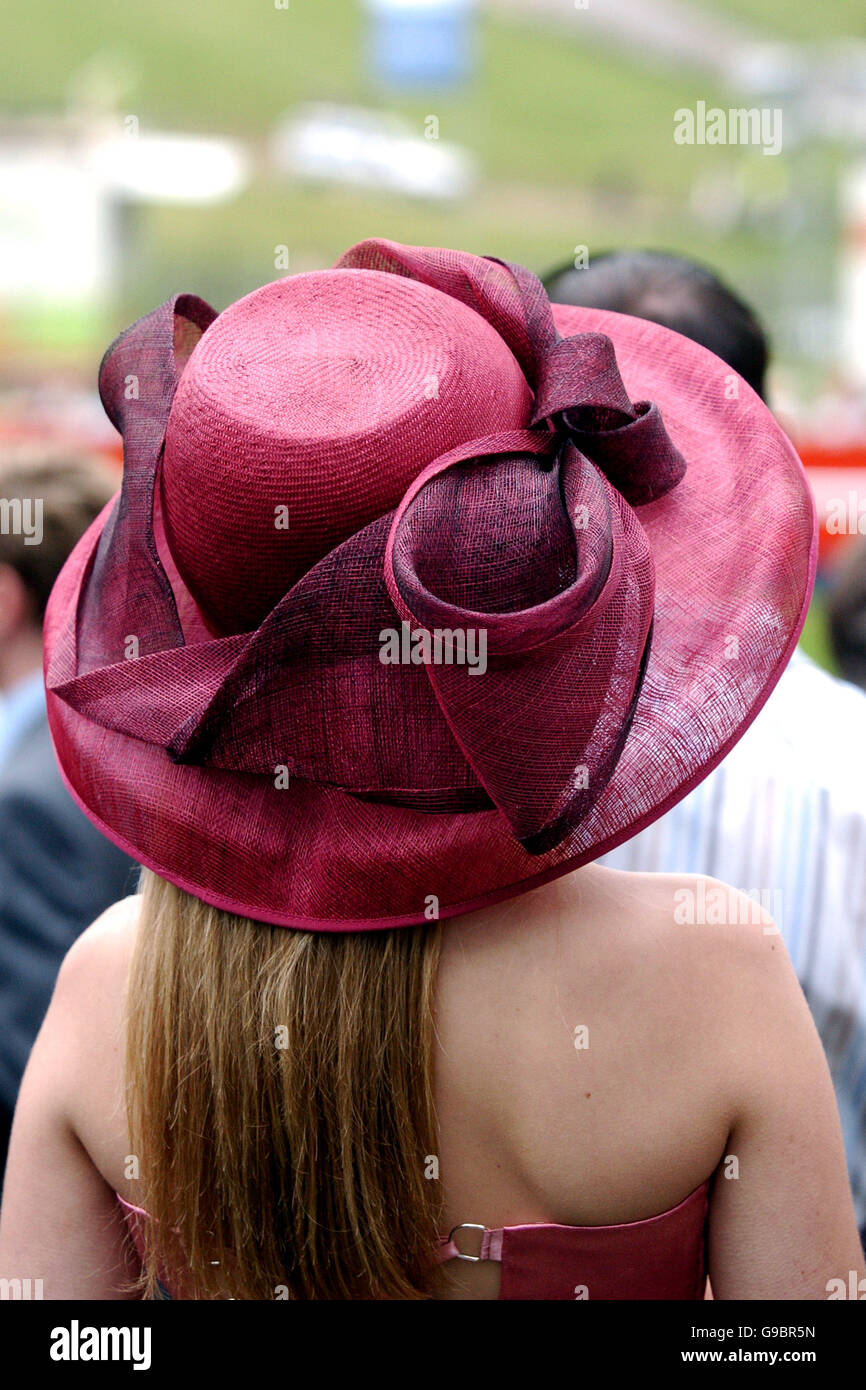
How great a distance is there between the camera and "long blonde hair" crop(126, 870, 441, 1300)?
44.5 inches

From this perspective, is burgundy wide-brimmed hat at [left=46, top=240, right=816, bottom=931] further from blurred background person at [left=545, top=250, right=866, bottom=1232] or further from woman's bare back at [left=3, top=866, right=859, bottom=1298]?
blurred background person at [left=545, top=250, right=866, bottom=1232]

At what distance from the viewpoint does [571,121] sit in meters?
33.2

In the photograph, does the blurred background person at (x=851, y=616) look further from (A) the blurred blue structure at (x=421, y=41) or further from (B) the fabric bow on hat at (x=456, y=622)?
(A) the blurred blue structure at (x=421, y=41)

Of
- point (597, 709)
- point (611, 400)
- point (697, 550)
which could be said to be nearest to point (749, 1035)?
point (597, 709)

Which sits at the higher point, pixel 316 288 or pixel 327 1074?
pixel 316 288

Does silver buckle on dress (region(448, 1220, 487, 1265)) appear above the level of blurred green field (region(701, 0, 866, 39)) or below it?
below

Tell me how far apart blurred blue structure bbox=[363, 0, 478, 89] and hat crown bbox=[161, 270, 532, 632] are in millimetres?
11269

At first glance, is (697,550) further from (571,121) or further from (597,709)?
(571,121)

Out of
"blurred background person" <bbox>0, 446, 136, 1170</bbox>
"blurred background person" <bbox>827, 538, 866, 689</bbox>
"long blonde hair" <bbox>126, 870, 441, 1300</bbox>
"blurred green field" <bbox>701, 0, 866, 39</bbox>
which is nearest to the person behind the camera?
"long blonde hair" <bbox>126, 870, 441, 1300</bbox>

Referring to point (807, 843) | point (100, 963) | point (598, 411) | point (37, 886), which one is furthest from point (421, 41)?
point (100, 963)

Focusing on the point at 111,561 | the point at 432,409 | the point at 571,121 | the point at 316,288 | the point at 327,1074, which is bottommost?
the point at 327,1074

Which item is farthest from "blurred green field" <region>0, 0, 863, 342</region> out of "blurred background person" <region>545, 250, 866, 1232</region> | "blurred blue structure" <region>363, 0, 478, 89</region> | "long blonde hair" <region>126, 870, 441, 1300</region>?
"long blonde hair" <region>126, 870, 441, 1300</region>

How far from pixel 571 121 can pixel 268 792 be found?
3529 centimetres

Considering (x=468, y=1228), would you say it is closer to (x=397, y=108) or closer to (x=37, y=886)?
(x=37, y=886)
